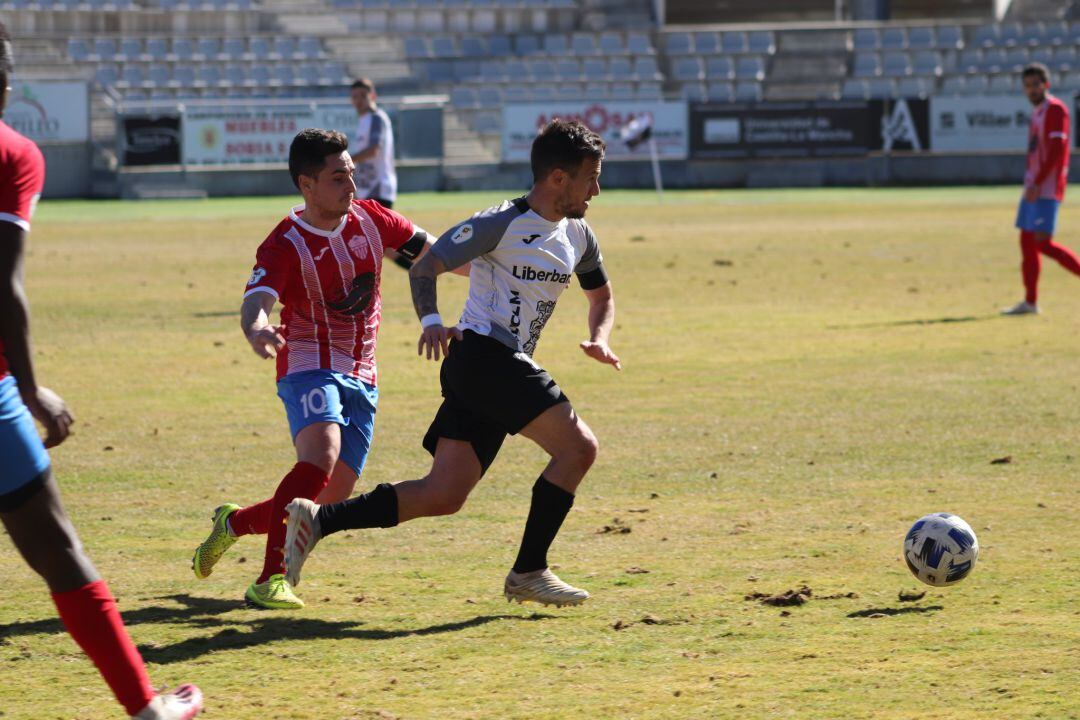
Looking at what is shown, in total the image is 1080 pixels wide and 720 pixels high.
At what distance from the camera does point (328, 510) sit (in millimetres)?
5953

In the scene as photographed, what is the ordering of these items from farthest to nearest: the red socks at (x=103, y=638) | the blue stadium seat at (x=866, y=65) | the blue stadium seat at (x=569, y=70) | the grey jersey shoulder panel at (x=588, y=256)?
the blue stadium seat at (x=866, y=65) → the blue stadium seat at (x=569, y=70) → the grey jersey shoulder panel at (x=588, y=256) → the red socks at (x=103, y=638)

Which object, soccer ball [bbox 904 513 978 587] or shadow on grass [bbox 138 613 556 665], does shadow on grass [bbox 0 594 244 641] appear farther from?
soccer ball [bbox 904 513 978 587]

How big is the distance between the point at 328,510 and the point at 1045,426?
565cm

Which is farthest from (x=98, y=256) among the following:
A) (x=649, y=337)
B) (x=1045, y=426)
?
(x=1045, y=426)

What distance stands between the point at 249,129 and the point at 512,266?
100.0 feet

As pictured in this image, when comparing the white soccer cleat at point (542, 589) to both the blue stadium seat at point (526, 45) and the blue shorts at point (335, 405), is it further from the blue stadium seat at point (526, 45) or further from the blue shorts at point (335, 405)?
the blue stadium seat at point (526, 45)

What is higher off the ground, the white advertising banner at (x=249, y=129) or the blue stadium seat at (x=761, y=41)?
the blue stadium seat at (x=761, y=41)

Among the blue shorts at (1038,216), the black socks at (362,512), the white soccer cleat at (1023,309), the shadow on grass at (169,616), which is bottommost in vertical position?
the white soccer cleat at (1023,309)

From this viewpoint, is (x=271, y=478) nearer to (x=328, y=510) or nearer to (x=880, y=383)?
(x=328, y=510)

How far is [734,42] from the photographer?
45.5 meters

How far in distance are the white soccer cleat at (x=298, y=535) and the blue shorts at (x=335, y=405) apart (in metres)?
0.49

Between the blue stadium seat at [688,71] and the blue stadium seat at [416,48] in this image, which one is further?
the blue stadium seat at [416,48]

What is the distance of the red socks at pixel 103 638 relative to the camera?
430cm

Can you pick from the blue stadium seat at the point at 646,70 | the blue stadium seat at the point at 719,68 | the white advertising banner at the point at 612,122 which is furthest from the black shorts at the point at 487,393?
the blue stadium seat at the point at 719,68
